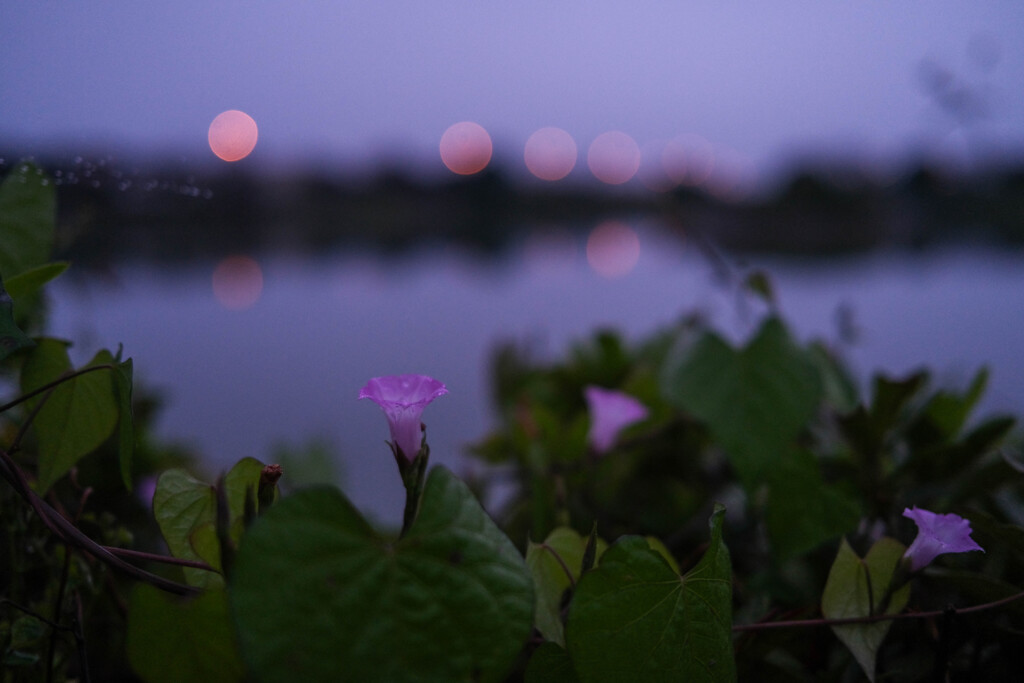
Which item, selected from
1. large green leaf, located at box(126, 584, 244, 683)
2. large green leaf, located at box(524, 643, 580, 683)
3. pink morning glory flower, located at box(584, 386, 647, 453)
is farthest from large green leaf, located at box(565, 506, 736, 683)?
pink morning glory flower, located at box(584, 386, 647, 453)

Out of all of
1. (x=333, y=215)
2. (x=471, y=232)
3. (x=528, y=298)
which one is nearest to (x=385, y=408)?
(x=528, y=298)

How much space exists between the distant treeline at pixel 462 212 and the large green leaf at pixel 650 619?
0.40 metres

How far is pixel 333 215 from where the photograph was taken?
43.9 ft

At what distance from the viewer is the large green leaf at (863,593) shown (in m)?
0.35

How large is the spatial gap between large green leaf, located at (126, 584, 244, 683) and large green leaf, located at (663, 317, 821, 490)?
420 mm

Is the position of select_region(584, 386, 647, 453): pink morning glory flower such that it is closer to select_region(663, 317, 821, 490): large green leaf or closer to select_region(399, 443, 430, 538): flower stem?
select_region(663, 317, 821, 490): large green leaf

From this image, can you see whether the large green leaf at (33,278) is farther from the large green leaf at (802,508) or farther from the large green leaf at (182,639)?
the large green leaf at (802,508)

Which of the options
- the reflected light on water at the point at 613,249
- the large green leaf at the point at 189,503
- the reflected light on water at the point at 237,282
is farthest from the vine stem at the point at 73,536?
the reflected light on water at the point at 613,249

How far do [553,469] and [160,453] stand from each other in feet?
1.74

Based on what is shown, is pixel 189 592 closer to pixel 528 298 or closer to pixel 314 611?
pixel 314 611

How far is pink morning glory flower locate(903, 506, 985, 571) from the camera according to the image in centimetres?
33

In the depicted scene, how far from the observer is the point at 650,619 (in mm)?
305

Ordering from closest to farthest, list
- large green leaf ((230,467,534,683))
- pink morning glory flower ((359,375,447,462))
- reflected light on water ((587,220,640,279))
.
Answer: large green leaf ((230,467,534,683)) < pink morning glory flower ((359,375,447,462)) < reflected light on water ((587,220,640,279))

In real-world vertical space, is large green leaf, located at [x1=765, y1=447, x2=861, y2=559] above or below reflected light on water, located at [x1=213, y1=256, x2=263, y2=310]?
above
